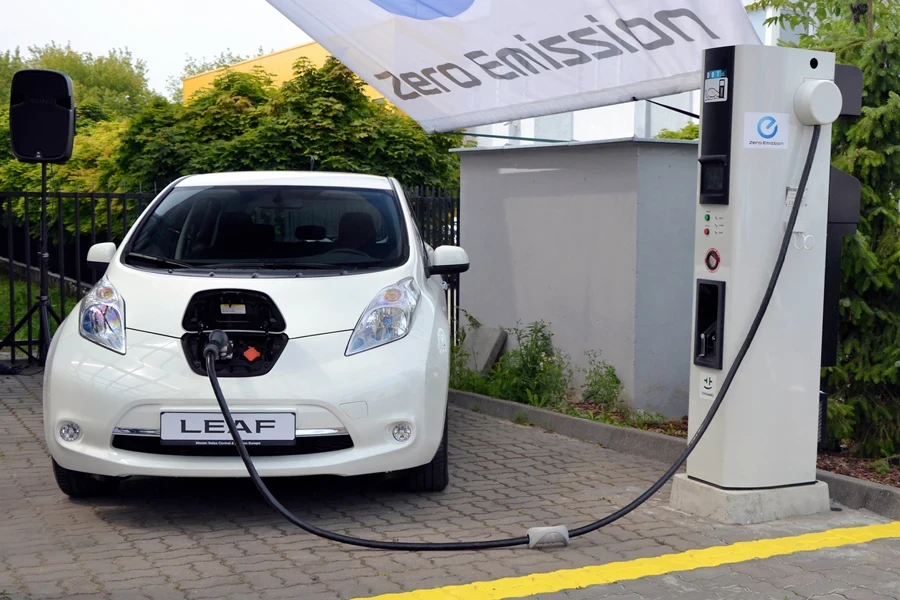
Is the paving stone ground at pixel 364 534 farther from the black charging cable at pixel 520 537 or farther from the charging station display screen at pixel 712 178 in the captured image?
the charging station display screen at pixel 712 178

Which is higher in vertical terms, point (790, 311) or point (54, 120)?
point (54, 120)

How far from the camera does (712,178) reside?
538cm

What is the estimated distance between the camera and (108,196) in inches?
402

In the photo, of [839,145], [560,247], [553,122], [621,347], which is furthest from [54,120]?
[553,122]

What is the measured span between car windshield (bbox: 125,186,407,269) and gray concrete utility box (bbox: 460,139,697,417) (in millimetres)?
2114

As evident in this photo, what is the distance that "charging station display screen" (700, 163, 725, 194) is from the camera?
5309mm

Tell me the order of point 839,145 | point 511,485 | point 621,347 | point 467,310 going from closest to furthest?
point 511,485
point 839,145
point 621,347
point 467,310

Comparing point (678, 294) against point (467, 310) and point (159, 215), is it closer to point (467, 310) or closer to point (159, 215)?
point (467, 310)

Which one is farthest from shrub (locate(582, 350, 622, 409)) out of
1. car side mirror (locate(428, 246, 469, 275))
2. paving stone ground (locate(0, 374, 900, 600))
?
car side mirror (locate(428, 246, 469, 275))

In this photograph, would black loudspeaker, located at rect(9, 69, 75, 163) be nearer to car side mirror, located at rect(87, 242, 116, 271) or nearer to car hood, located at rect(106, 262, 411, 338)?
car side mirror, located at rect(87, 242, 116, 271)

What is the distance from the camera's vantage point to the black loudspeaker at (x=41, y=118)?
381 inches

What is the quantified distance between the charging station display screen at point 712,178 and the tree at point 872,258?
137cm

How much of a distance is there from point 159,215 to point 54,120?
4074 mm

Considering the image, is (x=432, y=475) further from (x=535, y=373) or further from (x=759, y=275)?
(x=535, y=373)
